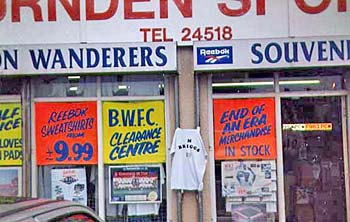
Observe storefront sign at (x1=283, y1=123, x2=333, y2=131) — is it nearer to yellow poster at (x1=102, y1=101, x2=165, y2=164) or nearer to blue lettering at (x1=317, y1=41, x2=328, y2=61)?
blue lettering at (x1=317, y1=41, x2=328, y2=61)

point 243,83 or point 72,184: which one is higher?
point 243,83

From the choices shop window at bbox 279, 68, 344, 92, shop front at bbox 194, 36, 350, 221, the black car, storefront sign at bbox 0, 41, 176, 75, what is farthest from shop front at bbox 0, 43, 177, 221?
the black car

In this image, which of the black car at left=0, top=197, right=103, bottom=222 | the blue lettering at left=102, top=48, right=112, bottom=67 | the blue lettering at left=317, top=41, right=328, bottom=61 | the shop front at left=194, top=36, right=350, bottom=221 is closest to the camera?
the black car at left=0, top=197, right=103, bottom=222

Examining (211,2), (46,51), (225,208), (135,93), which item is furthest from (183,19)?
(225,208)

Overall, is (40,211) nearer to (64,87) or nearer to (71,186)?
(71,186)

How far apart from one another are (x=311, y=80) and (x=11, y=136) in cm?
447

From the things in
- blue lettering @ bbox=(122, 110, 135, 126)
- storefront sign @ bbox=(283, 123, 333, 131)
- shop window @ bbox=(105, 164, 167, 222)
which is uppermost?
blue lettering @ bbox=(122, 110, 135, 126)

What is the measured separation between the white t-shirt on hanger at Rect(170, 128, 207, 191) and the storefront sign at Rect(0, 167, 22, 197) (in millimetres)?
2279

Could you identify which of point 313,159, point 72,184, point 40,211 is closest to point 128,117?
point 72,184

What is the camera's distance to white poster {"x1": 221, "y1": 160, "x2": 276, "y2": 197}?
8.81m

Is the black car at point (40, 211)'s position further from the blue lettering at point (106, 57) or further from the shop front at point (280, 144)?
the shop front at point (280, 144)

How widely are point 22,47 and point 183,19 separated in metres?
2.31

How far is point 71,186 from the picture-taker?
350 inches

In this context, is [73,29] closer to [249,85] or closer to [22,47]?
[22,47]
